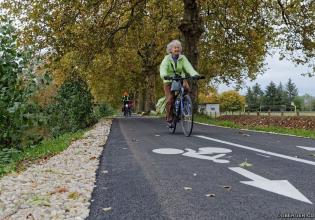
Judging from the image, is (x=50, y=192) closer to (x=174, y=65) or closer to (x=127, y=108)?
(x=174, y=65)

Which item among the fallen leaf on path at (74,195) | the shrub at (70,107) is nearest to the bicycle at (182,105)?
the fallen leaf on path at (74,195)

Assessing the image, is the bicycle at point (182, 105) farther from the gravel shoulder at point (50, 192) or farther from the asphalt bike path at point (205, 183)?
the gravel shoulder at point (50, 192)

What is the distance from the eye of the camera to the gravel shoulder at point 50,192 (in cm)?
373

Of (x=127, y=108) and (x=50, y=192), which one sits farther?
(x=127, y=108)

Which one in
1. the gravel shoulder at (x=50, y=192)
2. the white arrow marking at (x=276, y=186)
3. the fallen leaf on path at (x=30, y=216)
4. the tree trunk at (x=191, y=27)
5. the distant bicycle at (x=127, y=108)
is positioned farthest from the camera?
the distant bicycle at (x=127, y=108)

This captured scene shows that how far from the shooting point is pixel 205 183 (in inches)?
189

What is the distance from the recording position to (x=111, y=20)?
22922mm

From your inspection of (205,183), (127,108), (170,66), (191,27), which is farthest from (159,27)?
(205,183)

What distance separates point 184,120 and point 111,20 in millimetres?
13421

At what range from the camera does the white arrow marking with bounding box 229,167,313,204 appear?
414 cm

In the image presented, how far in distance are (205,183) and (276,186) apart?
0.71 metres

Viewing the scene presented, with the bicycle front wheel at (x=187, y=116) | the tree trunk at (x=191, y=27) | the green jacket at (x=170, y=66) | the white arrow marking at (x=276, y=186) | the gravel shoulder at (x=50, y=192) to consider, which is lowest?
the gravel shoulder at (x=50, y=192)

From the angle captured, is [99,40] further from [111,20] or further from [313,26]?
[313,26]

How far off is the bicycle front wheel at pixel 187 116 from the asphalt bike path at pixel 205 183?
2.49 m
